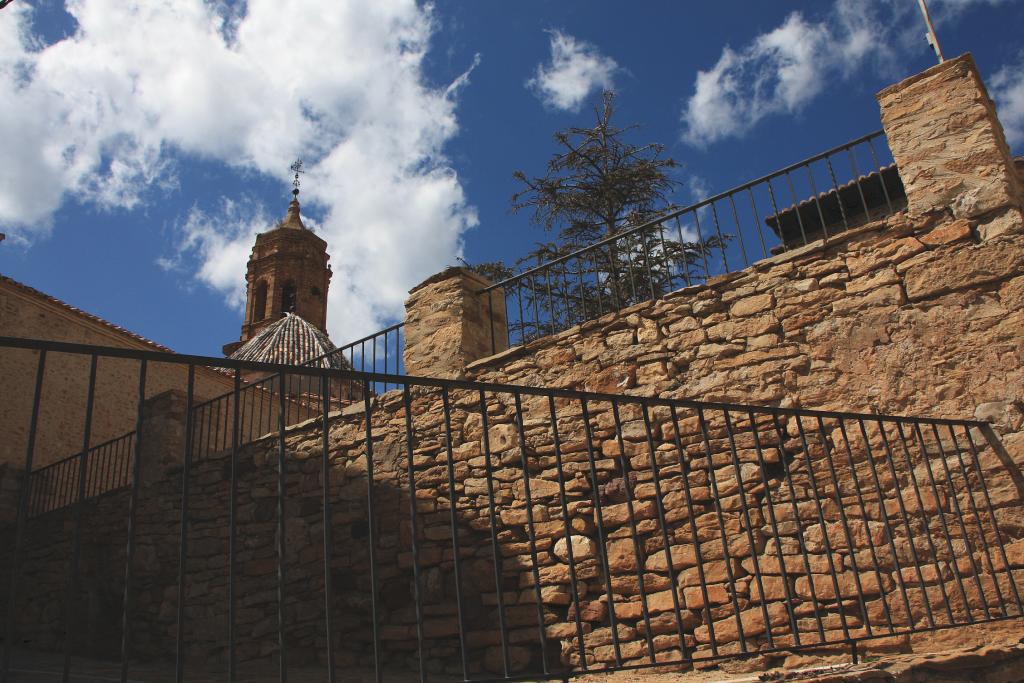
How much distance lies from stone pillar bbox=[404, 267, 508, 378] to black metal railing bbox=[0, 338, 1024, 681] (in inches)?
17.8

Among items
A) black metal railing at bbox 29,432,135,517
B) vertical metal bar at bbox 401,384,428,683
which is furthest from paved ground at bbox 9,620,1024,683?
black metal railing at bbox 29,432,135,517

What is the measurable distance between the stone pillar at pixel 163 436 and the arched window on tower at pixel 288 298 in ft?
67.7

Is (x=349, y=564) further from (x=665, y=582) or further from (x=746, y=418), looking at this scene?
(x=746, y=418)

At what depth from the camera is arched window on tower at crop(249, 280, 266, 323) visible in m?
30.7

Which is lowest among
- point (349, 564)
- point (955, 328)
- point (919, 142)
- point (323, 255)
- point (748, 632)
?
point (748, 632)

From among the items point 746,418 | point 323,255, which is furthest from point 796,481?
point 323,255

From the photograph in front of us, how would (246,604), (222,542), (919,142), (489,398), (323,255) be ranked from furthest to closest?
(323,255) < (222,542) < (246,604) < (489,398) < (919,142)

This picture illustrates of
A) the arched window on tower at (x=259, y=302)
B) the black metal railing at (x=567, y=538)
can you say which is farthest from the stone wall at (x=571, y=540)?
the arched window on tower at (x=259, y=302)

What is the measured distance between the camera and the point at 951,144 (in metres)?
5.39

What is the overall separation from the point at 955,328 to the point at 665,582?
266 cm

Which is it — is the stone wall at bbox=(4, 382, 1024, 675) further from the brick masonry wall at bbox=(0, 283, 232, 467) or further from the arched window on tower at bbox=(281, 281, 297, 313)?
the arched window on tower at bbox=(281, 281, 297, 313)

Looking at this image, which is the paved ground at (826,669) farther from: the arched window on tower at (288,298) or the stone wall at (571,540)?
the arched window on tower at (288,298)

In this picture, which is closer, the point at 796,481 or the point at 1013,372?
the point at 1013,372

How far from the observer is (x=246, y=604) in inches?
292
